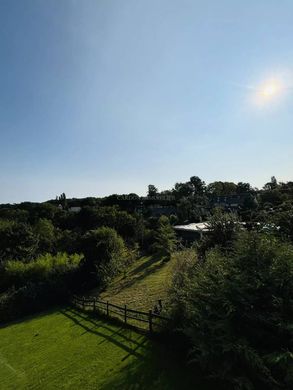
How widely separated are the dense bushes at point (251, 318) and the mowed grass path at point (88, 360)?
81.7 inches

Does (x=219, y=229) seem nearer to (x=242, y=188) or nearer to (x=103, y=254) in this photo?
(x=103, y=254)

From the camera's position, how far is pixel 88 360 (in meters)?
13.9

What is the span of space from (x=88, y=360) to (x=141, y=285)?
14830 millimetres

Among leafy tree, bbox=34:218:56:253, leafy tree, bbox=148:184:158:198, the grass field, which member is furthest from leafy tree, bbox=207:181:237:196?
the grass field

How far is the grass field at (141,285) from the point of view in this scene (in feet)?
76.4

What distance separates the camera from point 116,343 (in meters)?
15.2

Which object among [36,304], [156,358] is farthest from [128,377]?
[36,304]

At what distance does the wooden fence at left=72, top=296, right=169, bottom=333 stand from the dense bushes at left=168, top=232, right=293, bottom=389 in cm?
442

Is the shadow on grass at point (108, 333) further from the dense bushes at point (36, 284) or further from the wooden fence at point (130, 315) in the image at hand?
the dense bushes at point (36, 284)

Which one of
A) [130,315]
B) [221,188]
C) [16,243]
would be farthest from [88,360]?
[221,188]

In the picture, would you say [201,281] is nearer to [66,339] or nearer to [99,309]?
[66,339]

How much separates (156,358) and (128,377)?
148 cm

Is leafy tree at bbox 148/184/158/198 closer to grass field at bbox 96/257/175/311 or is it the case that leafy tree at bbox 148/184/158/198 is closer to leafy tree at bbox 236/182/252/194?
leafy tree at bbox 236/182/252/194

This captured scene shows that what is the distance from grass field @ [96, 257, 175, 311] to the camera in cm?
2328
